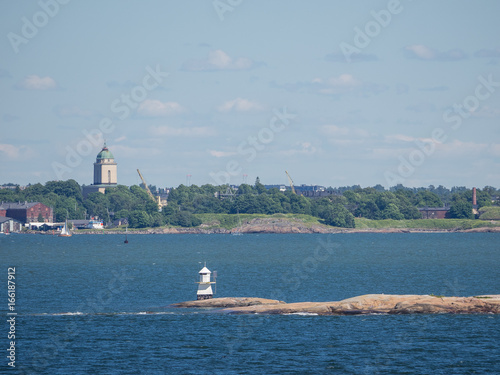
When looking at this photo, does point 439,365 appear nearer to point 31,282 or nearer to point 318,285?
point 318,285

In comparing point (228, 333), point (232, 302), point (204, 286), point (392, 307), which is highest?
point (204, 286)

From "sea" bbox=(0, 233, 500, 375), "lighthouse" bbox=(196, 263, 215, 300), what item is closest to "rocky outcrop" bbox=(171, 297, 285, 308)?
"sea" bbox=(0, 233, 500, 375)

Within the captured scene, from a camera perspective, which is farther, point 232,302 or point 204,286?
point 204,286

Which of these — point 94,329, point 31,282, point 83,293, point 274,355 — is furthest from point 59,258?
point 274,355

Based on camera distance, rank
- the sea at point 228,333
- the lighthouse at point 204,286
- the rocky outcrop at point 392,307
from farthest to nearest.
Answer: the lighthouse at point 204,286, the rocky outcrop at point 392,307, the sea at point 228,333

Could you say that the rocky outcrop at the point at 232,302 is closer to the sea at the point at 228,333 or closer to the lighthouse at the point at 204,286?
the sea at the point at 228,333

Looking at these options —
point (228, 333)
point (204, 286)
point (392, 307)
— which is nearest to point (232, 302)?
point (204, 286)

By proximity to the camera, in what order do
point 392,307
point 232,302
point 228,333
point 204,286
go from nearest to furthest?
point 228,333 → point 392,307 → point 232,302 → point 204,286

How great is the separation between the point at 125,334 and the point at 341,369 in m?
15.8

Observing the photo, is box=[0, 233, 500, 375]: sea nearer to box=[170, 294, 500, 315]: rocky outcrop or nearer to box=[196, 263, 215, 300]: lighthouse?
box=[170, 294, 500, 315]: rocky outcrop

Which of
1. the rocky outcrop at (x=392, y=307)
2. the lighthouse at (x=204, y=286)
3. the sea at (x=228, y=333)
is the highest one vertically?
the lighthouse at (x=204, y=286)

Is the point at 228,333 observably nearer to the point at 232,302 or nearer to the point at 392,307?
the point at 232,302

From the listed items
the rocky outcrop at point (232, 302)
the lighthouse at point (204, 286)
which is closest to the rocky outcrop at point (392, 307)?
the rocky outcrop at point (232, 302)

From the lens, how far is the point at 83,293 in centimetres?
7538
